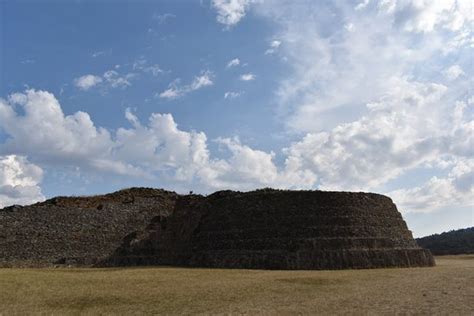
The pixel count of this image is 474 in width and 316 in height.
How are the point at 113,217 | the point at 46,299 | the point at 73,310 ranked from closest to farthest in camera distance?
1. the point at 73,310
2. the point at 46,299
3. the point at 113,217

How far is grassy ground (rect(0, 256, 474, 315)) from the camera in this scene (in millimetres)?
14742

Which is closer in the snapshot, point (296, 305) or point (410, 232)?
point (296, 305)

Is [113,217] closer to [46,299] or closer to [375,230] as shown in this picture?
[375,230]

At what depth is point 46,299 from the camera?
55.3 ft

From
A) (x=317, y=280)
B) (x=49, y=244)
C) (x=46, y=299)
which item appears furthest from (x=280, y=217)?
(x=46, y=299)

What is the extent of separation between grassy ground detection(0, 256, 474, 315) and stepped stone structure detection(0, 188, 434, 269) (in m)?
8.58

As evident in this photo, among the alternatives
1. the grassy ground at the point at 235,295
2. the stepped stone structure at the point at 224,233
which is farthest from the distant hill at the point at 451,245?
the grassy ground at the point at 235,295

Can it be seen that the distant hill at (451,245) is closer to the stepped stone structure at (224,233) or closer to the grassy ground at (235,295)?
the stepped stone structure at (224,233)

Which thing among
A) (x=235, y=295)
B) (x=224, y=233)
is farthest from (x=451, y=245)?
(x=235, y=295)

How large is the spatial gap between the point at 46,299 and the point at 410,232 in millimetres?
30578

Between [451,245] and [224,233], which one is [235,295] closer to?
[224,233]

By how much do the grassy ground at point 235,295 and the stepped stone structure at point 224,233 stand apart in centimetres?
858

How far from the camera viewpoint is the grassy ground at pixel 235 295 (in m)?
14.7

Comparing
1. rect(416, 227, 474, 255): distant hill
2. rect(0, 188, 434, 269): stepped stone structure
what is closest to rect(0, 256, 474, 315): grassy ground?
rect(0, 188, 434, 269): stepped stone structure
